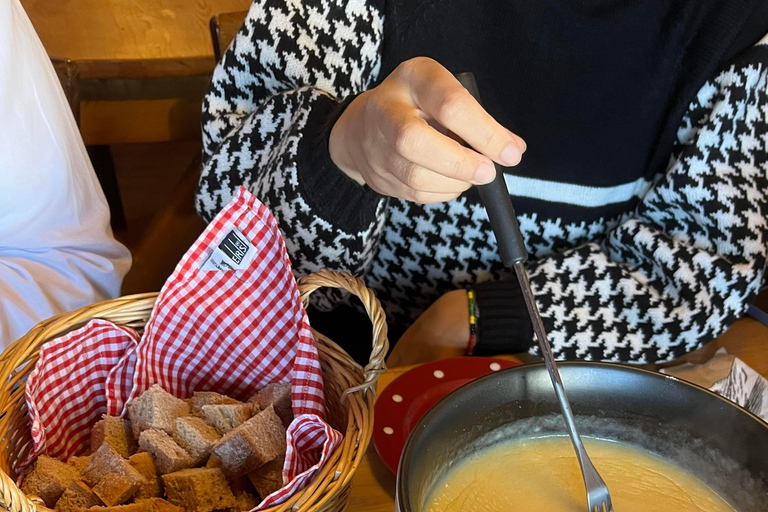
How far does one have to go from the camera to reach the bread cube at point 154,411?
22.7 inches

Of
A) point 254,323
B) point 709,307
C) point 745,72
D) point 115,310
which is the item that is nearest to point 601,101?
point 745,72

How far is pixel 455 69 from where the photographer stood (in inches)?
36.0

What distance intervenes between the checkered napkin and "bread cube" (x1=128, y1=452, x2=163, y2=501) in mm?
84

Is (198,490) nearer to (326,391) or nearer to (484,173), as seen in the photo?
(326,391)

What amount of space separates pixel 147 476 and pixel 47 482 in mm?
74

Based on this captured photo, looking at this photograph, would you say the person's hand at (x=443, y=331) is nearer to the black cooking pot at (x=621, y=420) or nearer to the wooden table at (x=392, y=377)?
the wooden table at (x=392, y=377)

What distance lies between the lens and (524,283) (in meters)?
0.50

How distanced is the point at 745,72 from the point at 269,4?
621mm

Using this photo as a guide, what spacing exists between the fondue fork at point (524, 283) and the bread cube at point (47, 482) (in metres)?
0.38

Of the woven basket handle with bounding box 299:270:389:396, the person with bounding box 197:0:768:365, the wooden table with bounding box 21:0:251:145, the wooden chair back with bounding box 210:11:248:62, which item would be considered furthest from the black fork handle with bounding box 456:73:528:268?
the wooden table with bounding box 21:0:251:145

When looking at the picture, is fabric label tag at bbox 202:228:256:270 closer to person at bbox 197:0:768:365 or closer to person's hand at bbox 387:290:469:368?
person at bbox 197:0:768:365

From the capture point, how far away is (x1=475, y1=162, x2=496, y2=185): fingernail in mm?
519

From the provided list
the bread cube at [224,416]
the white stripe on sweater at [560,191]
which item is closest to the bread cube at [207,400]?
the bread cube at [224,416]

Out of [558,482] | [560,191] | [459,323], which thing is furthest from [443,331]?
[558,482]
